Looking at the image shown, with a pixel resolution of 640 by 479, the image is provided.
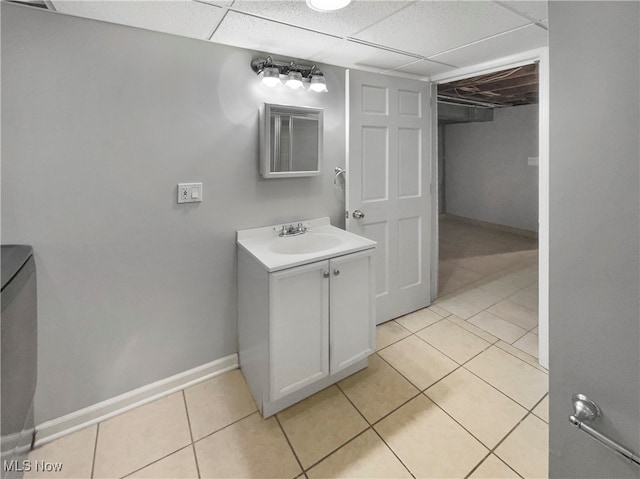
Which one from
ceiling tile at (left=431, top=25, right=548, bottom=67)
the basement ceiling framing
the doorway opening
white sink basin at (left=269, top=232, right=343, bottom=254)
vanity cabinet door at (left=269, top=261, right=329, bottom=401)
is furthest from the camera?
the basement ceiling framing

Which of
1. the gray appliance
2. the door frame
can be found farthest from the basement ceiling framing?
the gray appliance

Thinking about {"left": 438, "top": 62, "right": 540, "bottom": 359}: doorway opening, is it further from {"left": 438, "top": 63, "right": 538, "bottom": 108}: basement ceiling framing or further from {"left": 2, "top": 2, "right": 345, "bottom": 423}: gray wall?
{"left": 2, "top": 2, "right": 345, "bottom": 423}: gray wall

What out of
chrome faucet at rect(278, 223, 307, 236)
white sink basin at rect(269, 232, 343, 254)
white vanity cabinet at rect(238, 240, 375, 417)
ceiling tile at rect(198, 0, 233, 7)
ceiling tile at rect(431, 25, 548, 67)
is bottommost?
white vanity cabinet at rect(238, 240, 375, 417)

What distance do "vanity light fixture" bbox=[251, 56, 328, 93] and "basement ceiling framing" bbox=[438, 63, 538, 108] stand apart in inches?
65.8

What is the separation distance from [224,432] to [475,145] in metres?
6.69

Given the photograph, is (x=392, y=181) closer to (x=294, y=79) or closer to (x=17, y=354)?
(x=294, y=79)

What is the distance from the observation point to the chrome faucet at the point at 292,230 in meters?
2.15

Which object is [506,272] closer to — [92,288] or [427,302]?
[427,302]

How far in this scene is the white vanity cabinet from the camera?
5.43 ft

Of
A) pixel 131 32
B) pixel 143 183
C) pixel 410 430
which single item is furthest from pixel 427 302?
pixel 131 32

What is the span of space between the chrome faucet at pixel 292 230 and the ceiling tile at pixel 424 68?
1518 millimetres

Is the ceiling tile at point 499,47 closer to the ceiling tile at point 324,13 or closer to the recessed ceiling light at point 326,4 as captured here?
the ceiling tile at point 324,13

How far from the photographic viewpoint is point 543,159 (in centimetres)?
197

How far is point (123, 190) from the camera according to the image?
168 cm
